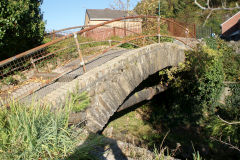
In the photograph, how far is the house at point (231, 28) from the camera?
28.4 meters

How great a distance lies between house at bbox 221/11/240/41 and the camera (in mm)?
28361

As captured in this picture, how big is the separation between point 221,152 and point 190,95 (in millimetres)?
2766

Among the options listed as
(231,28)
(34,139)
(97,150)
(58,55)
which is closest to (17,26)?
(58,55)

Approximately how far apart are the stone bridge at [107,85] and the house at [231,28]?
96.9 feet

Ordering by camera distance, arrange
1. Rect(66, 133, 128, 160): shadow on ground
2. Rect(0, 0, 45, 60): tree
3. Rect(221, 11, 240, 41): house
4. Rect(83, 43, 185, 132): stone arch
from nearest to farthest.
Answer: Rect(66, 133, 128, 160): shadow on ground, Rect(83, 43, 185, 132): stone arch, Rect(0, 0, 45, 60): tree, Rect(221, 11, 240, 41): house

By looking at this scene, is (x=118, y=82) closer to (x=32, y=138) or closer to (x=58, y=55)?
(x=32, y=138)

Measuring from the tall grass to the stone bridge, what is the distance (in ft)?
1.75

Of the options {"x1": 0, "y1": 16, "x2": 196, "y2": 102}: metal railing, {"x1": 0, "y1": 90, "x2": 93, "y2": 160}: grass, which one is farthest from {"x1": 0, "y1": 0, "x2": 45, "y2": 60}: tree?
{"x1": 0, "y1": 90, "x2": 93, "y2": 160}: grass

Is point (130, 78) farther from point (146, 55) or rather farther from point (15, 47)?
point (15, 47)

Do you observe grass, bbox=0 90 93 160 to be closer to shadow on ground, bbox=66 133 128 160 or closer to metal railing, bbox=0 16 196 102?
shadow on ground, bbox=66 133 128 160

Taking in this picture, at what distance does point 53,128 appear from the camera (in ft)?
6.24

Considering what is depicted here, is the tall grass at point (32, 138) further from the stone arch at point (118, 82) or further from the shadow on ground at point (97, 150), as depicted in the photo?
the stone arch at point (118, 82)

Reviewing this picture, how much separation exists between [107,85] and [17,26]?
3637 mm

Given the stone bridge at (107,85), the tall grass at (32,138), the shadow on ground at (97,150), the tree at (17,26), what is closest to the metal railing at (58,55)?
the stone bridge at (107,85)
